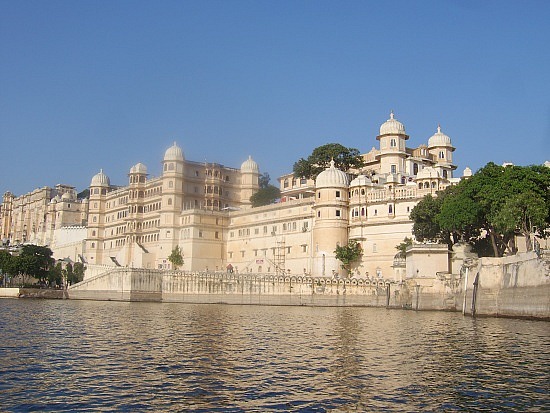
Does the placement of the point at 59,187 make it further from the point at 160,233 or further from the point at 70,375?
the point at 70,375

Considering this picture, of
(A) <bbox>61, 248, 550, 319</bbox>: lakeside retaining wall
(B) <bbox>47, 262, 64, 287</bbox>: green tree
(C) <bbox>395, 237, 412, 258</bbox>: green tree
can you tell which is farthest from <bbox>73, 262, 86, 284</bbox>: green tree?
(C) <bbox>395, 237, 412, 258</bbox>: green tree

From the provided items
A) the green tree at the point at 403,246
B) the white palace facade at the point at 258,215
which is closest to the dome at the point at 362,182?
the white palace facade at the point at 258,215

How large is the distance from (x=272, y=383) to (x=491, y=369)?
297 inches

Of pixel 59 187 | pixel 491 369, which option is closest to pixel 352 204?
pixel 491 369

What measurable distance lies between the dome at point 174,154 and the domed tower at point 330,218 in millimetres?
26111

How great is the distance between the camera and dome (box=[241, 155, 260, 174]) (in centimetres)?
10456

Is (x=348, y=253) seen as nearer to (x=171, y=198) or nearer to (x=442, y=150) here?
(x=442, y=150)

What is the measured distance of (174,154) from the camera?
307 ft

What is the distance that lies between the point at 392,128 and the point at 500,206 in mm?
34766

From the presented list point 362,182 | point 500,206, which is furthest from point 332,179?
point 500,206

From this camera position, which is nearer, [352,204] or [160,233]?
[352,204]

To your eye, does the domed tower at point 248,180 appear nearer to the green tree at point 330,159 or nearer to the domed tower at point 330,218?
the green tree at point 330,159

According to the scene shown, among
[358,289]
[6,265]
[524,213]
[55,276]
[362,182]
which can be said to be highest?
[362,182]

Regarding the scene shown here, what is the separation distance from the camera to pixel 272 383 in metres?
18.6
